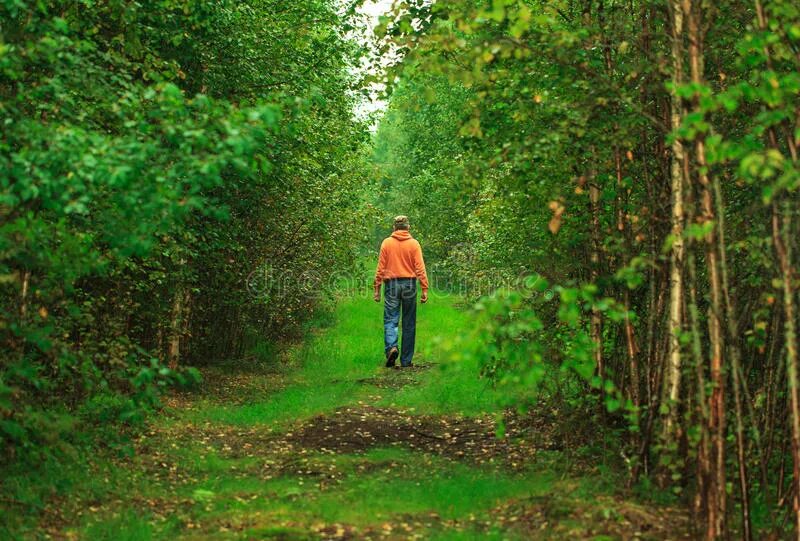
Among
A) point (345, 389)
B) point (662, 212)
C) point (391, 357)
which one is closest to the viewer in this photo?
point (662, 212)

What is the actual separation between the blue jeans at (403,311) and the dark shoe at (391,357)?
0.10 metres

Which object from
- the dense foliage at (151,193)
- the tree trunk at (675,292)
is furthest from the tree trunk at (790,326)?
the dense foliage at (151,193)

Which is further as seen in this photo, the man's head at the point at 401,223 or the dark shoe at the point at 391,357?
the man's head at the point at 401,223

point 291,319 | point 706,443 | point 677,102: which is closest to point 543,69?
point 677,102

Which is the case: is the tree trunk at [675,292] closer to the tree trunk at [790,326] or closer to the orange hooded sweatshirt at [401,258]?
the tree trunk at [790,326]

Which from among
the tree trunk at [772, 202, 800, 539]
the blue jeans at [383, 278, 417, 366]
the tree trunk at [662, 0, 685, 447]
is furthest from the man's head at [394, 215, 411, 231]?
the tree trunk at [772, 202, 800, 539]

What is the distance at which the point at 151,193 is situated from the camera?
558cm

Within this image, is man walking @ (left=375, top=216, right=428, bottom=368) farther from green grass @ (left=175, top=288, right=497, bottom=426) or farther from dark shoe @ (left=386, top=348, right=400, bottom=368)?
green grass @ (left=175, top=288, right=497, bottom=426)

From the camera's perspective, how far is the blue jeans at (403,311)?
1434 cm

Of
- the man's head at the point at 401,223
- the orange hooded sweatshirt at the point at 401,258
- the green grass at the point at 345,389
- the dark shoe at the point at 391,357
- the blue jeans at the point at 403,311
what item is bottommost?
the green grass at the point at 345,389

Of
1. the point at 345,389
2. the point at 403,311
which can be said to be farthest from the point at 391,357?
the point at 345,389

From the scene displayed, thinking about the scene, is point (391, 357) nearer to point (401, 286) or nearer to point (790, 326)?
point (401, 286)

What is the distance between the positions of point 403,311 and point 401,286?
0.45m

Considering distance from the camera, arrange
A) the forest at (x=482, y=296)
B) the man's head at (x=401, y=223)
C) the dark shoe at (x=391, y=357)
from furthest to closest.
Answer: the man's head at (x=401, y=223), the dark shoe at (x=391, y=357), the forest at (x=482, y=296)
